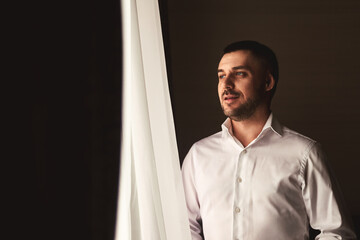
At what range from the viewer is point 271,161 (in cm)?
118

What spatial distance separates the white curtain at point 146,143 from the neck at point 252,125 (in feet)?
1.69

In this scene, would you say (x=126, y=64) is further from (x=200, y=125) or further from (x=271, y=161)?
(x=200, y=125)

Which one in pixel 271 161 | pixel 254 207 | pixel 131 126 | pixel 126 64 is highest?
pixel 126 64

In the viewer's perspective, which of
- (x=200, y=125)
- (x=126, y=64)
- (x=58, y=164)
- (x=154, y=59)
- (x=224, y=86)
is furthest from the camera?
(x=200, y=125)

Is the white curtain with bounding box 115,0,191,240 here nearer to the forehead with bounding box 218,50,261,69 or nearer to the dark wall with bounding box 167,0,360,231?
the forehead with bounding box 218,50,261,69

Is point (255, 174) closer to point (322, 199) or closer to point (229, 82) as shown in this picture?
point (322, 199)

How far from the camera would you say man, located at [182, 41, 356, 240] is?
112 cm

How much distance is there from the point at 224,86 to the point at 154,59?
476 mm

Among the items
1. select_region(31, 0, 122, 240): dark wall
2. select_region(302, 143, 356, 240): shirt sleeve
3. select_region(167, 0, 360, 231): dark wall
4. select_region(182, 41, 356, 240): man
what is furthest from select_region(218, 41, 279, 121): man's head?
select_region(31, 0, 122, 240): dark wall

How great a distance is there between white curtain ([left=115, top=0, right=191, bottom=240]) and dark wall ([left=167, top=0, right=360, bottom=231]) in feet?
2.67

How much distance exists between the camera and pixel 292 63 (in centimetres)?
164

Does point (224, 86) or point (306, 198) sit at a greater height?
point (224, 86)

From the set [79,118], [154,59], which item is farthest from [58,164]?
[154,59]

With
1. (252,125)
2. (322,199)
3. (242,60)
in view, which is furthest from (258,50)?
(322,199)
